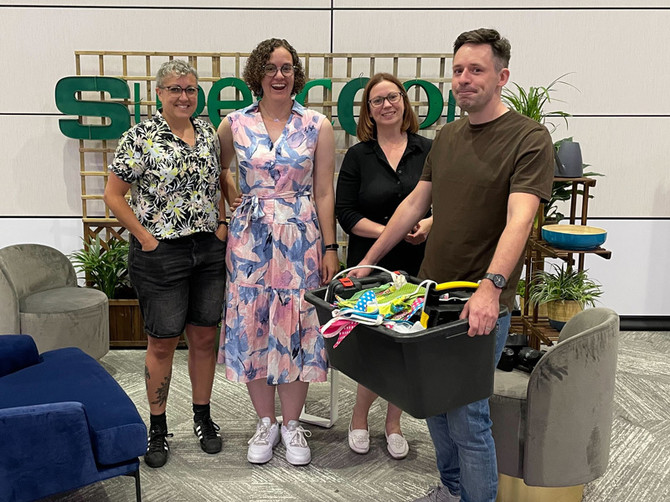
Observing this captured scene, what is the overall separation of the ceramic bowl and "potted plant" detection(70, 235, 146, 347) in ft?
7.99

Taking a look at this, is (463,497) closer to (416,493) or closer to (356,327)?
(416,493)

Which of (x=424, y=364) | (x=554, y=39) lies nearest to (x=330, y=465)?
(x=424, y=364)

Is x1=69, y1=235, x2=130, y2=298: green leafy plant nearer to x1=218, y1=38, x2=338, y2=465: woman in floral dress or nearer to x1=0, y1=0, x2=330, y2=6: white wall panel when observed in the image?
x1=0, y1=0, x2=330, y2=6: white wall panel

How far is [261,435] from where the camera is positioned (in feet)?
8.59

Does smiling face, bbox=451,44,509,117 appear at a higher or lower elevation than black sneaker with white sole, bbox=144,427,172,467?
higher

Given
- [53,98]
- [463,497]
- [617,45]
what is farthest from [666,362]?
[53,98]

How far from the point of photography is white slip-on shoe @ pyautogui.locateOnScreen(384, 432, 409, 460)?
262 cm

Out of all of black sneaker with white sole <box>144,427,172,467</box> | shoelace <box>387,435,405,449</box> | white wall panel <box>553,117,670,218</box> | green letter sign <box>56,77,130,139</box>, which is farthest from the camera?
white wall panel <box>553,117,670,218</box>

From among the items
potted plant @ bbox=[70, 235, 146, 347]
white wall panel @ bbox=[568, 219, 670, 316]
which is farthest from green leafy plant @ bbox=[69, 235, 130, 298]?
white wall panel @ bbox=[568, 219, 670, 316]

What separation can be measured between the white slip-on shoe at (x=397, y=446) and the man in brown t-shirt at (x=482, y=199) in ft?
2.04

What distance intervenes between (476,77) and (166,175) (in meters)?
1.17

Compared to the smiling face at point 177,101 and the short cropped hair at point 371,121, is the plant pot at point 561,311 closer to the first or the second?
the short cropped hair at point 371,121

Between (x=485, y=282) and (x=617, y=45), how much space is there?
129 inches

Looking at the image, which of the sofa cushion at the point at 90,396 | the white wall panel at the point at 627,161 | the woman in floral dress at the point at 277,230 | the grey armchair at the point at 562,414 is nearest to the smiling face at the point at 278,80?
the woman in floral dress at the point at 277,230
